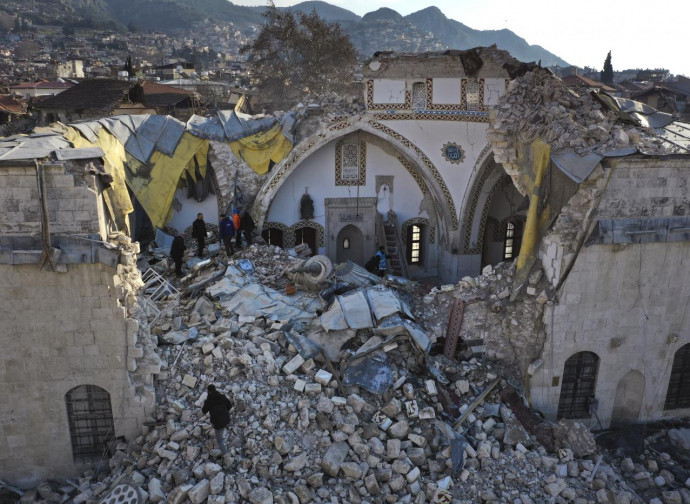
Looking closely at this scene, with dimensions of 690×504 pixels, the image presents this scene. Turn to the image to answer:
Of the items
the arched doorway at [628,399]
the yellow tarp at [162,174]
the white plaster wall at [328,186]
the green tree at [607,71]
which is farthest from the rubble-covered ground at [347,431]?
the green tree at [607,71]

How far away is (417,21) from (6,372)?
5698 inches

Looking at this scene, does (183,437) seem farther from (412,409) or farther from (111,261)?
(412,409)

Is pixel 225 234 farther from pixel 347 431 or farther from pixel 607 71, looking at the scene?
pixel 607 71

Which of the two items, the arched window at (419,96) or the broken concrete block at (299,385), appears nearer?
the broken concrete block at (299,385)

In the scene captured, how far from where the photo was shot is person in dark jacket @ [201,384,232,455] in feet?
21.3

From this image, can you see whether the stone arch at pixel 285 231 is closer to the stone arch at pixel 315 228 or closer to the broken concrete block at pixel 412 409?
the stone arch at pixel 315 228

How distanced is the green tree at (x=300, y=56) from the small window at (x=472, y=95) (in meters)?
13.2

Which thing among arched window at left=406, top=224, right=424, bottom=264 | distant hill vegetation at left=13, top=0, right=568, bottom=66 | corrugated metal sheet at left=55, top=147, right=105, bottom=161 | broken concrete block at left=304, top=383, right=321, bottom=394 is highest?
distant hill vegetation at left=13, top=0, right=568, bottom=66

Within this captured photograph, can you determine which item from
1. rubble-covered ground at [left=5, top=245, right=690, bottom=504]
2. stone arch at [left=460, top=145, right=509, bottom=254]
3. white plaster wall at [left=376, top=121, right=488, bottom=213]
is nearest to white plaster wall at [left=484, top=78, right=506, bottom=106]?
white plaster wall at [left=376, top=121, right=488, bottom=213]

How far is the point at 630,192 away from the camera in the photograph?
301 inches

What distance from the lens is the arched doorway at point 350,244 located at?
15.0 metres

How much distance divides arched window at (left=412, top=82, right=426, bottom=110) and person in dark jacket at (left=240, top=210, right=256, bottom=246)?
15.7 feet

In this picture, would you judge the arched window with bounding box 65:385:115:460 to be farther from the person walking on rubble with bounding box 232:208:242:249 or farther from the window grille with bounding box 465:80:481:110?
the window grille with bounding box 465:80:481:110

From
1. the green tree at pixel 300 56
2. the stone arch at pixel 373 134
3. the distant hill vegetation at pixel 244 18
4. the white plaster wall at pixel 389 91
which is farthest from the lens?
the distant hill vegetation at pixel 244 18
